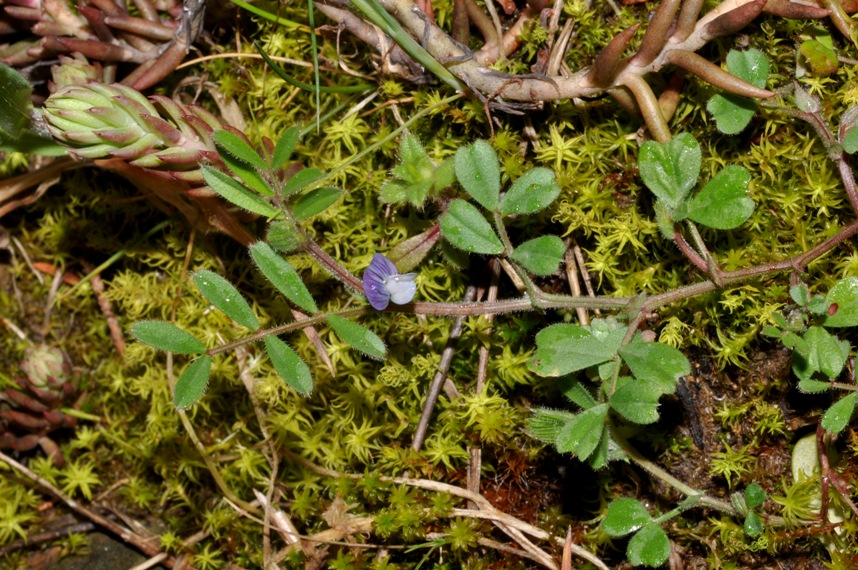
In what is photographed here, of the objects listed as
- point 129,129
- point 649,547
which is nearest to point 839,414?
point 649,547

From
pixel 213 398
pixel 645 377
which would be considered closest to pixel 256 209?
pixel 213 398

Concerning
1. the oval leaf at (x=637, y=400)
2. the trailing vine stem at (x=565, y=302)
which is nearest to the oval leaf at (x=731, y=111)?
the trailing vine stem at (x=565, y=302)

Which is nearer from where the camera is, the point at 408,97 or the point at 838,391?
the point at 838,391

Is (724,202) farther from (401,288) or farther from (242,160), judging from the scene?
(242,160)

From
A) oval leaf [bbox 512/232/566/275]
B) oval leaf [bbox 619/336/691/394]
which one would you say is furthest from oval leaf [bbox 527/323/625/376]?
oval leaf [bbox 512/232/566/275]

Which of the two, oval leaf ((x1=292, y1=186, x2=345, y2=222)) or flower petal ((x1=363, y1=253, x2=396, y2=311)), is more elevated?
oval leaf ((x1=292, y1=186, x2=345, y2=222))

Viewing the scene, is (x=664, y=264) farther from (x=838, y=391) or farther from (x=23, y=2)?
(x=23, y=2)

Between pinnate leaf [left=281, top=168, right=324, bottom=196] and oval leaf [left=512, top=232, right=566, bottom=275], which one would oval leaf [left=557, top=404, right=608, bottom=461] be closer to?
oval leaf [left=512, top=232, right=566, bottom=275]
